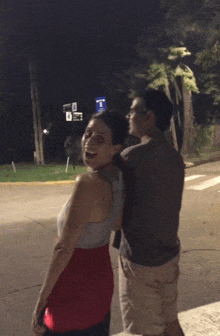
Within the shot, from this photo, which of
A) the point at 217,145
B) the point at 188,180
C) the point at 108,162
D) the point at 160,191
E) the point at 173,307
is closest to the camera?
the point at 108,162

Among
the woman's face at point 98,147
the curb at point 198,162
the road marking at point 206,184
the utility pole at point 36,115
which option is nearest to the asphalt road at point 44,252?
the road marking at point 206,184

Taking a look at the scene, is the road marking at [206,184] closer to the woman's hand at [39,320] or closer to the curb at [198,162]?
the curb at [198,162]

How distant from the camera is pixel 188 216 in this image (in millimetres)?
9391

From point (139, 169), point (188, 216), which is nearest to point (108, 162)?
point (139, 169)

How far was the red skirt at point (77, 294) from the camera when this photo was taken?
6.92 feet

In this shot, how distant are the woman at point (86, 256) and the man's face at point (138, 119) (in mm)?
339

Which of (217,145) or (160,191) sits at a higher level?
(160,191)

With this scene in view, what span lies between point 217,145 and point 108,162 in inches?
1198

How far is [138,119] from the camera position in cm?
256

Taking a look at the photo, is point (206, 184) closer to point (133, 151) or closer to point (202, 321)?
point (202, 321)

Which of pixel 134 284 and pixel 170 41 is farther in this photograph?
pixel 170 41

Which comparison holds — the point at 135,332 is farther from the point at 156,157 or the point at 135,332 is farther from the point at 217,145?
the point at 217,145

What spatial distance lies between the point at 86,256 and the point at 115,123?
2.26 feet

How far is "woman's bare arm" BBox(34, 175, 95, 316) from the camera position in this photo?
6.68ft
